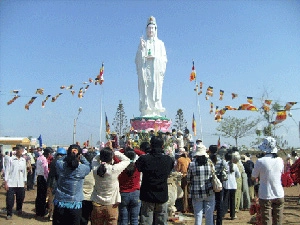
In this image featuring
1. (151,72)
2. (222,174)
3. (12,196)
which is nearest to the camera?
(222,174)

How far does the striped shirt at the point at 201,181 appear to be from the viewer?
4789 millimetres

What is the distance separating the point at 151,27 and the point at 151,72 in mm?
2628

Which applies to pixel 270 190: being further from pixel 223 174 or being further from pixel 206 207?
pixel 223 174

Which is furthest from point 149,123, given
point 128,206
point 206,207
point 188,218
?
point 128,206

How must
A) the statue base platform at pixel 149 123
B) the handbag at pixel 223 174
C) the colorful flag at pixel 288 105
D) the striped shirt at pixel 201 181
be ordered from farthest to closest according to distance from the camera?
the statue base platform at pixel 149 123
the colorful flag at pixel 288 105
the handbag at pixel 223 174
the striped shirt at pixel 201 181

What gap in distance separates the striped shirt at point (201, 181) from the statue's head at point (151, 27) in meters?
15.2

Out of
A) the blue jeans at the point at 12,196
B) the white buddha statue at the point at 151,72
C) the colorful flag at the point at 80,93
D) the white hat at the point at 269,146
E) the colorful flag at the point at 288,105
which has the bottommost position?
the blue jeans at the point at 12,196

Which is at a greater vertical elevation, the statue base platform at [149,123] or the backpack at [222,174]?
the statue base platform at [149,123]

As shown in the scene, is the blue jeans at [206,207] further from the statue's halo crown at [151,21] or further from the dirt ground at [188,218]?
the statue's halo crown at [151,21]

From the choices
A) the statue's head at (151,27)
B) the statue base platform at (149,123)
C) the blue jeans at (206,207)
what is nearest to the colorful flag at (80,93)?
the statue base platform at (149,123)

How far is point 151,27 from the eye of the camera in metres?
19.1

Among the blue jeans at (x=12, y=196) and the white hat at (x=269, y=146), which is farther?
the blue jeans at (x=12, y=196)

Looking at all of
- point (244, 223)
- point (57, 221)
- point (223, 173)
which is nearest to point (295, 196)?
point (244, 223)

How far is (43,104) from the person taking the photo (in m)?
15.4
